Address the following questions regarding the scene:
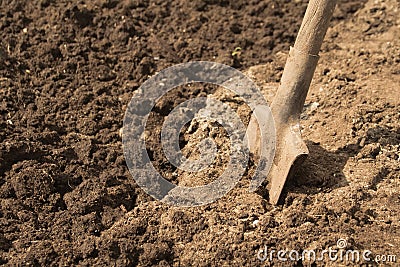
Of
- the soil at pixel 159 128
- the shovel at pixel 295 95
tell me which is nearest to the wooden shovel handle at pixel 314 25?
the shovel at pixel 295 95

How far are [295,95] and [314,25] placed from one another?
416 millimetres

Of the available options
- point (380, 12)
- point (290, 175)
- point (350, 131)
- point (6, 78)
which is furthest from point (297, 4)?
point (6, 78)

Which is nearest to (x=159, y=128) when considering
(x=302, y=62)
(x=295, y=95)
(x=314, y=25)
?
(x=295, y=95)

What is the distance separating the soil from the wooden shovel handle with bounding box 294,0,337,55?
27.4 inches

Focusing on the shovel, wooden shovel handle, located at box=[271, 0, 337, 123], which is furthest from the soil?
wooden shovel handle, located at box=[271, 0, 337, 123]

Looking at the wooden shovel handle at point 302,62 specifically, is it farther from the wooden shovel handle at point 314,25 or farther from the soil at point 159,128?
the soil at point 159,128

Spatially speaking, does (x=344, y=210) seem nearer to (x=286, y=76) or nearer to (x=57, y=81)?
(x=286, y=76)

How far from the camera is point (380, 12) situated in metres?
4.75

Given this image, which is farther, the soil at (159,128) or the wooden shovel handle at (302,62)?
the wooden shovel handle at (302,62)

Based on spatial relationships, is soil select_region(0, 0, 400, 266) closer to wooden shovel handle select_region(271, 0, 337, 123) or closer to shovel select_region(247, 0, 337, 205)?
shovel select_region(247, 0, 337, 205)

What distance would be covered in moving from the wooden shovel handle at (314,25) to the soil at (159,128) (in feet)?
2.28

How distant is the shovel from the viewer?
3203 millimetres

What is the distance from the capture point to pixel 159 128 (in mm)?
3914

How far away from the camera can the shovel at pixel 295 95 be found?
10.5 ft
